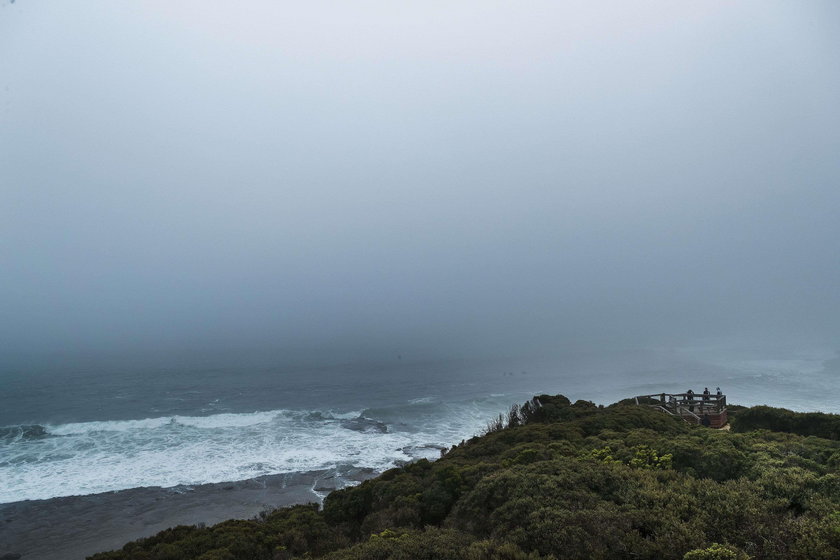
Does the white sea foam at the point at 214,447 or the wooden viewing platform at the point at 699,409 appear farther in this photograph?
the white sea foam at the point at 214,447

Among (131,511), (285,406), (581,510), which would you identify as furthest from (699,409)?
(285,406)

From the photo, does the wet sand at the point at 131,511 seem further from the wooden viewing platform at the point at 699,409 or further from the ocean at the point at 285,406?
the wooden viewing platform at the point at 699,409

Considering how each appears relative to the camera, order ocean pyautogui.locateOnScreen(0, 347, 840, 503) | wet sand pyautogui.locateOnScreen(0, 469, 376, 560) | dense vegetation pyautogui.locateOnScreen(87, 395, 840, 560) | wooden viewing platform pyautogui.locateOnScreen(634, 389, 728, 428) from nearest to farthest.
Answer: dense vegetation pyautogui.locateOnScreen(87, 395, 840, 560), wet sand pyautogui.locateOnScreen(0, 469, 376, 560), wooden viewing platform pyautogui.locateOnScreen(634, 389, 728, 428), ocean pyautogui.locateOnScreen(0, 347, 840, 503)

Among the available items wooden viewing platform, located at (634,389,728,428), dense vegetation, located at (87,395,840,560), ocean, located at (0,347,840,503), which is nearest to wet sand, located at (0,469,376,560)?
ocean, located at (0,347,840,503)

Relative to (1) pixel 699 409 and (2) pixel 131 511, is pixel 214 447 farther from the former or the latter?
(1) pixel 699 409

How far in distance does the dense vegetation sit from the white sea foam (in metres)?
13.7

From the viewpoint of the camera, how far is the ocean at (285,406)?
Result: 2409cm

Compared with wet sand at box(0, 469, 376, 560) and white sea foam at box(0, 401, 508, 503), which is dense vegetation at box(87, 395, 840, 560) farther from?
white sea foam at box(0, 401, 508, 503)

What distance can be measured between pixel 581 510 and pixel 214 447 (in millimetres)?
→ 28414

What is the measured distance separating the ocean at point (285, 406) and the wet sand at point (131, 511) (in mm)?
1254

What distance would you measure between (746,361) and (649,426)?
6467cm

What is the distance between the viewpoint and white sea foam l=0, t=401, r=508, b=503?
874 inches

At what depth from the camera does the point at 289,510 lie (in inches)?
451

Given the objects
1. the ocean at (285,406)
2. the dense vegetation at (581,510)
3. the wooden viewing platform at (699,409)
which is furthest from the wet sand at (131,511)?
the wooden viewing platform at (699,409)
